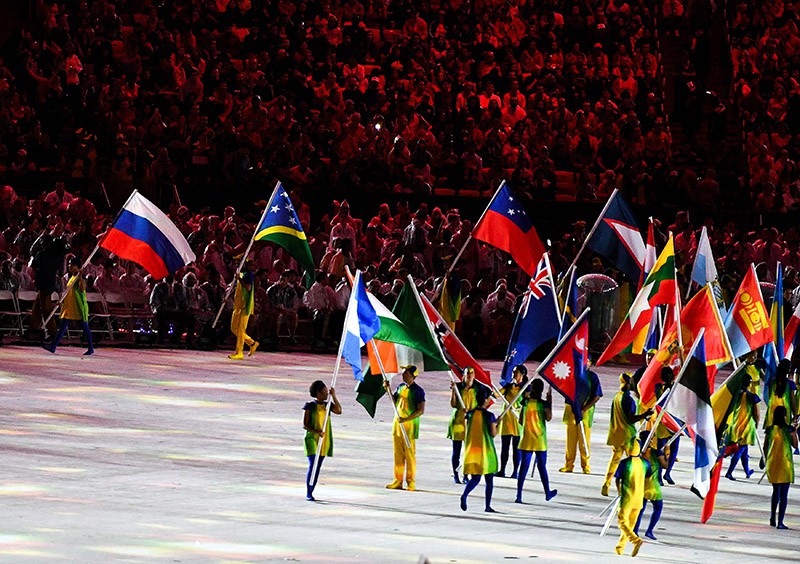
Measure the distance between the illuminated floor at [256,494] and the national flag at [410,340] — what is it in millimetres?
1196

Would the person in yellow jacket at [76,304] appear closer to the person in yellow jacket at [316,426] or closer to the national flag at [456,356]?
the national flag at [456,356]

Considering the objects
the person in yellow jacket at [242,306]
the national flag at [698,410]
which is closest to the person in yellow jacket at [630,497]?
the national flag at [698,410]

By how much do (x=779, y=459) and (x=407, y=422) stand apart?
3.45 meters

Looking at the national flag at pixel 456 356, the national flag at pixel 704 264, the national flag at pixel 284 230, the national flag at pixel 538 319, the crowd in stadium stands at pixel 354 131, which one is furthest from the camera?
the crowd in stadium stands at pixel 354 131

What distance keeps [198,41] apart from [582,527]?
71.6 feet

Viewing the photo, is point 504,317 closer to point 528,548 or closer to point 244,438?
point 244,438

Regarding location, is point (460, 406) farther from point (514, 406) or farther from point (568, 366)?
point (568, 366)

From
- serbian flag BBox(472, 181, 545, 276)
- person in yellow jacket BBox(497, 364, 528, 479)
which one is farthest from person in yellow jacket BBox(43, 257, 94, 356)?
person in yellow jacket BBox(497, 364, 528, 479)

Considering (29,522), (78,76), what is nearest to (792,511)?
(29,522)

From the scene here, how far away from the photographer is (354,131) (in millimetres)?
32781

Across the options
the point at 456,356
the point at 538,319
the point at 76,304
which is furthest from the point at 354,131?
the point at 456,356

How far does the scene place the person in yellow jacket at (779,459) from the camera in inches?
603

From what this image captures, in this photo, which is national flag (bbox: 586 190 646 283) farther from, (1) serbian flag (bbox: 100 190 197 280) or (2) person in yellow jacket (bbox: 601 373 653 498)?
(1) serbian flag (bbox: 100 190 197 280)

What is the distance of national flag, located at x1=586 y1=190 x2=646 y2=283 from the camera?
72.2ft
